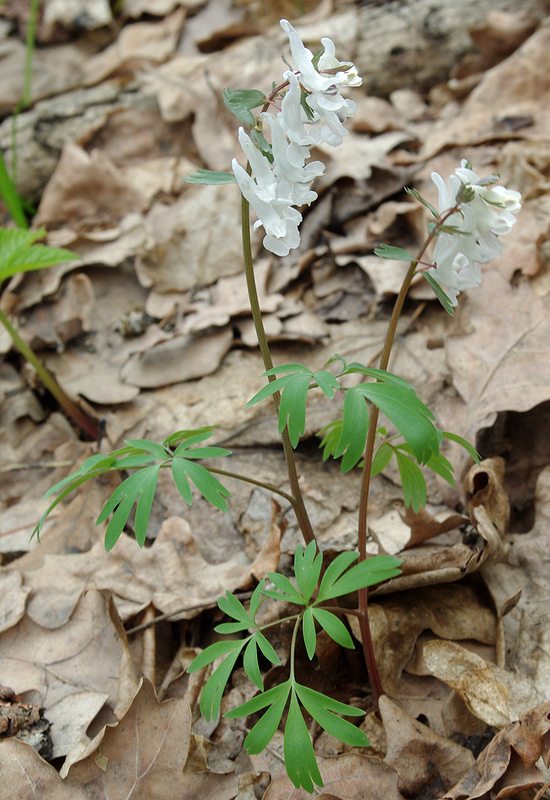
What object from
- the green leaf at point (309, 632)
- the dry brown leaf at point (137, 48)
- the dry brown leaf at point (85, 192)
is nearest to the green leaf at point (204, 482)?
the green leaf at point (309, 632)

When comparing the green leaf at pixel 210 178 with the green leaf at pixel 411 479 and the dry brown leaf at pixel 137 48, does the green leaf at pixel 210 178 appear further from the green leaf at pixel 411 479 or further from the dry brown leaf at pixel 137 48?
the dry brown leaf at pixel 137 48

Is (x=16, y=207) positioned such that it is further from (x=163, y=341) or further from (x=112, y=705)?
(x=112, y=705)

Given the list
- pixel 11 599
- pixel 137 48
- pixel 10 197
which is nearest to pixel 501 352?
pixel 11 599

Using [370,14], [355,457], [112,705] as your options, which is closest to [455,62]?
[370,14]

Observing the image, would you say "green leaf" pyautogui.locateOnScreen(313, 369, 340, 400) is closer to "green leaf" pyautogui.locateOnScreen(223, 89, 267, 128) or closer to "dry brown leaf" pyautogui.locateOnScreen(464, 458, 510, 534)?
"green leaf" pyautogui.locateOnScreen(223, 89, 267, 128)

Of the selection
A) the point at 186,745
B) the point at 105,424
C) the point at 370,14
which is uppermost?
the point at 370,14

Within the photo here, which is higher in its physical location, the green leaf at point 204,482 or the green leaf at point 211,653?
the green leaf at point 204,482
